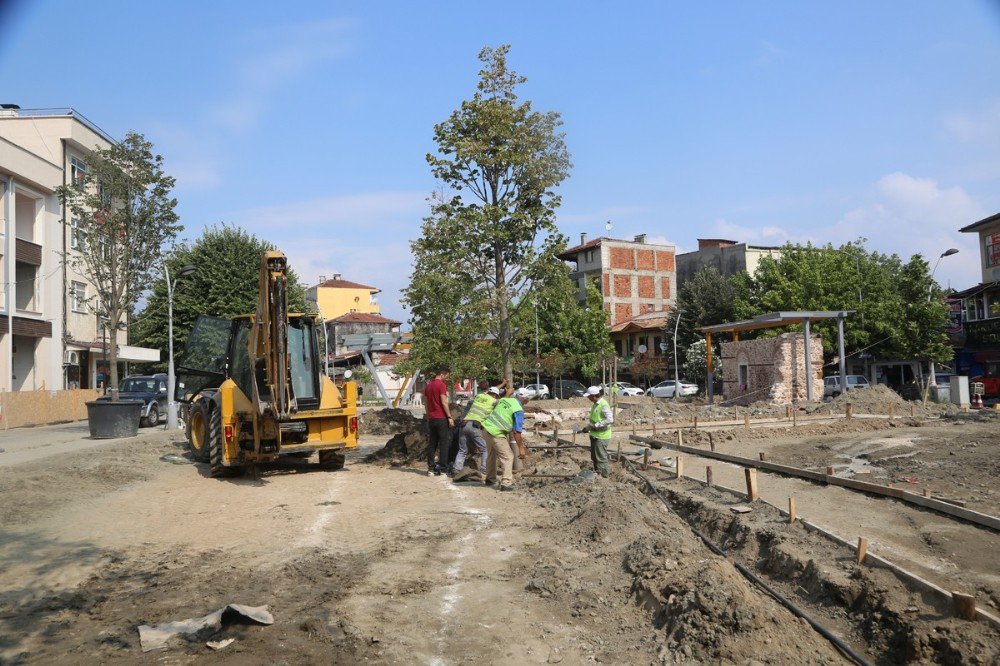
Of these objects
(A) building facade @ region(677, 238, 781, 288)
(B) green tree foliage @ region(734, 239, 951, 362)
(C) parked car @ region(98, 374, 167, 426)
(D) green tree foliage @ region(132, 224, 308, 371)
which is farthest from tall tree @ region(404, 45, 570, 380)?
(A) building facade @ region(677, 238, 781, 288)

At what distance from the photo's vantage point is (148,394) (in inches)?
1201

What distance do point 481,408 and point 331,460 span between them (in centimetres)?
327

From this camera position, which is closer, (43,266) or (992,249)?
(43,266)

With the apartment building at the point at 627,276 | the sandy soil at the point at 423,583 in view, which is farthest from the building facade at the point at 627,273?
the sandy soil at the point at 423,583

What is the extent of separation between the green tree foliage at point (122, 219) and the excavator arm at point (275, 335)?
19044 mm

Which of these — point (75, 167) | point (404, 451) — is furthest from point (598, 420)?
point (75, 167)

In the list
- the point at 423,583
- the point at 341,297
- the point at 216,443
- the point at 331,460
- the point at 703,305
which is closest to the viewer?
the point at 423,583

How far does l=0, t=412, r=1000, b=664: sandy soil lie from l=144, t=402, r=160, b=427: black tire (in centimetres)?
1891

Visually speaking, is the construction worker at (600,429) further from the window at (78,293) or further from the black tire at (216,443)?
the window at (78,293)

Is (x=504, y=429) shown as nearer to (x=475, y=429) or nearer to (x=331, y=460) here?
(x=475, y=429)

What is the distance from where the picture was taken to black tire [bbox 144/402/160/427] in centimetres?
2967

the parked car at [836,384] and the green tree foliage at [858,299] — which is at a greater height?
the green tree foliage at [858,299]

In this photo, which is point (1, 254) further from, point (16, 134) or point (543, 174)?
point (543, 174)

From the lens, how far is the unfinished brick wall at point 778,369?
32250 mm
